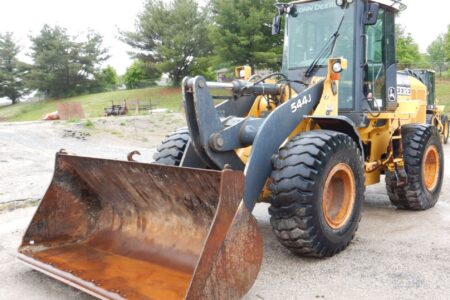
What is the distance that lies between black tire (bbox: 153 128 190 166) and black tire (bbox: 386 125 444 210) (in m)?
2.59

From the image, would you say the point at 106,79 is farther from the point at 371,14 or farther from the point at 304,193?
the point at 304,193

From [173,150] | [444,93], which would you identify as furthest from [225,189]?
[444,93]

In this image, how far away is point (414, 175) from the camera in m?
5.72

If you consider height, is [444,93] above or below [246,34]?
below

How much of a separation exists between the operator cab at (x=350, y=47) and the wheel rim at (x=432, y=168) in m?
0.92

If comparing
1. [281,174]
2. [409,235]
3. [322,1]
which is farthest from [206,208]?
[322,1]

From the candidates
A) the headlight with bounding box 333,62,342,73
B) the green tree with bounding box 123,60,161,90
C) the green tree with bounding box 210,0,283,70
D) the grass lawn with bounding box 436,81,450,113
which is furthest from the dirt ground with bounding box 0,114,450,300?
the green tree with bounding box 123,60,161,90

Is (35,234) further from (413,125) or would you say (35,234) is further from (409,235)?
(413,125)

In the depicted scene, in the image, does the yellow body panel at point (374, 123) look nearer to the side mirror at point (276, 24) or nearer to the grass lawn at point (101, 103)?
the side mirror at point (276, 24)

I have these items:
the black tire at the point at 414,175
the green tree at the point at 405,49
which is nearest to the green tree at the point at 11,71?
the green tree at the point at 405,49

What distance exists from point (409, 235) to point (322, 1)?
2.74 meters

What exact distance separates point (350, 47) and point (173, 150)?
2.24 metres

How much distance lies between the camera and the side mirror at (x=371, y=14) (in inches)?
196

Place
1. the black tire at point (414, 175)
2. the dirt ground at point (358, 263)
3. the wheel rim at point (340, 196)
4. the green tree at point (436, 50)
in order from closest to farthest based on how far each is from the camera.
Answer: the dirt ground at point (358, 263) < the wheel rim at point (340, 196) < the black tire at point (414, 175) < the green tree at point (436, 50)
